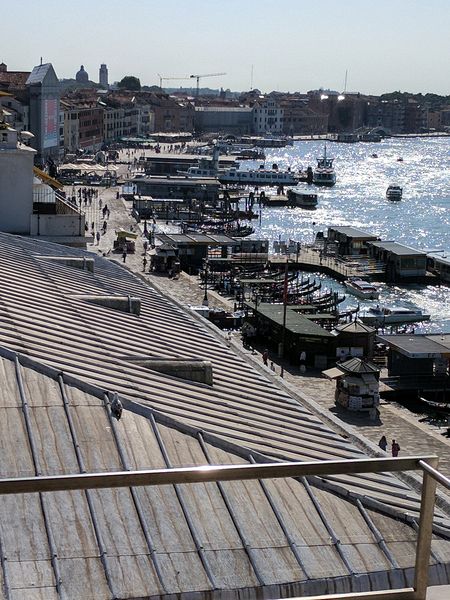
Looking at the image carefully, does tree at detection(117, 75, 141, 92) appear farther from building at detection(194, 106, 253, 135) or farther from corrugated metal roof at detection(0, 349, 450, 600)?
corrugated metal roof at detection(0, 349, 450, 600)

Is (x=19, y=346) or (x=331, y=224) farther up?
(x=19, y=346)

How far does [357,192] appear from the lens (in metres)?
77.2

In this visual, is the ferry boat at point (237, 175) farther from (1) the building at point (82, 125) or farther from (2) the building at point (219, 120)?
(2) the building at point (219, 120)

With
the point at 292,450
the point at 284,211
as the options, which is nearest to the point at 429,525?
the point at 292,450

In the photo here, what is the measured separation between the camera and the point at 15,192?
16672 mm

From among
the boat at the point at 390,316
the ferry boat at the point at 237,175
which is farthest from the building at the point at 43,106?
the boat at the point at 390,316

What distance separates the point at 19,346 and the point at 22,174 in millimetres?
10844

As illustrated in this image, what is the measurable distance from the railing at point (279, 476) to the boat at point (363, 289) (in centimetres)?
3356

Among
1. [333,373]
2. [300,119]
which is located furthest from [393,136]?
[333,373]

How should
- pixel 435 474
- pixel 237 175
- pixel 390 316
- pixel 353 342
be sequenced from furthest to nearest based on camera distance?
pixel 237 175, pixel 390 316, pixel 353 342, pixel 435 474

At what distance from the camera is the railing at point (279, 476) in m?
2.30

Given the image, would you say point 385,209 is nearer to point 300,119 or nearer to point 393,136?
point 300,119

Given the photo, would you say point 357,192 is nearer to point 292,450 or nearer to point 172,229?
point 172,229

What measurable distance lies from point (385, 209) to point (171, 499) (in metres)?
63.3
